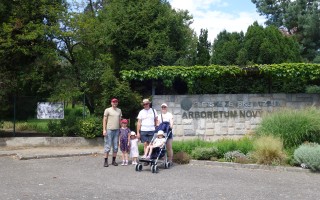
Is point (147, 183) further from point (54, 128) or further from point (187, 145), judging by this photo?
point (54, 128)

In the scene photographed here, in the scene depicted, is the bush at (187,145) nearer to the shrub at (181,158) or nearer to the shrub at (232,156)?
the shrub at (181,158)

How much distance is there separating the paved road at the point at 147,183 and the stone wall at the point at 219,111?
13.9 ft

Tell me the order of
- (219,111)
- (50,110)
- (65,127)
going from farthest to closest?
(50,110) → (65,127) → (219,111)

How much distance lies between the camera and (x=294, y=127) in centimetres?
1320

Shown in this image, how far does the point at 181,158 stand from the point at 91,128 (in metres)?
5.14

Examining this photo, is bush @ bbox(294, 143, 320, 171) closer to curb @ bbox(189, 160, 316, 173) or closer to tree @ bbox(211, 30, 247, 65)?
curb @ bbox(189, 160, 316, 173)

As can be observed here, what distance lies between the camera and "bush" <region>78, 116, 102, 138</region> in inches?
654

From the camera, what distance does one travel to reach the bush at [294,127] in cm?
1305

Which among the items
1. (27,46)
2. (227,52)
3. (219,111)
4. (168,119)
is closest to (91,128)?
(27,46)

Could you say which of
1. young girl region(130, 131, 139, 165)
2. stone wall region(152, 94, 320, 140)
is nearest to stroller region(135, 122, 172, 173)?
young girl region(130, 131, 139, 165)

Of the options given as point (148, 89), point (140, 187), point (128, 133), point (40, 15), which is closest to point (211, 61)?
point (148, 89)

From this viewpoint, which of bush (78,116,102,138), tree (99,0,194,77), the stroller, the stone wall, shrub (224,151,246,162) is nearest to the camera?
the stroller

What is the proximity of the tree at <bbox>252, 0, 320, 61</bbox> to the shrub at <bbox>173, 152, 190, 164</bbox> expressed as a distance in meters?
17.5

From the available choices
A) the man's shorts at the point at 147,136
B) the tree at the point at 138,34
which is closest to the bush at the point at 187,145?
the man's shorts at the point at 147,136
